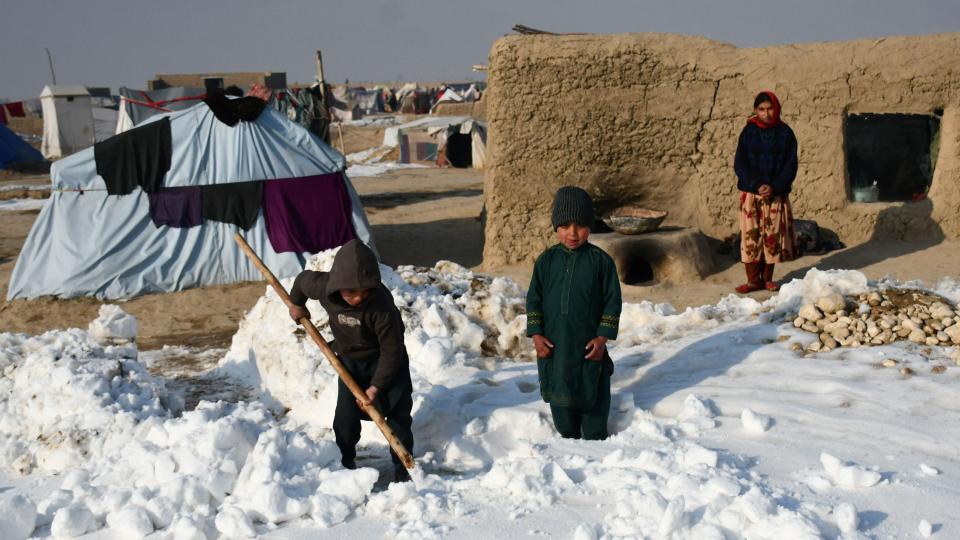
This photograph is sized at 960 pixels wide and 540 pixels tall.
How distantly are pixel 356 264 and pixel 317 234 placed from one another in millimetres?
5930

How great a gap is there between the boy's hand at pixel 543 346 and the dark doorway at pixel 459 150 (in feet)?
56.5

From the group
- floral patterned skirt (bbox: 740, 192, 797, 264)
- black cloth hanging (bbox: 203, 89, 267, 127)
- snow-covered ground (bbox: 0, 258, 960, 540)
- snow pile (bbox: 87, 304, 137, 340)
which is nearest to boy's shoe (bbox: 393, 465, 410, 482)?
snow-covered ground (bbox: 0, 258, 960, 540)

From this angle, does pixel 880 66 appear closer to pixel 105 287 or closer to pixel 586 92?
pixel 586 92

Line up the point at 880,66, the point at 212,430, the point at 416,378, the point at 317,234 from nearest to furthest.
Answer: the point at 212,430
the point at 416,378
the point at 880,66
the point at 317,234

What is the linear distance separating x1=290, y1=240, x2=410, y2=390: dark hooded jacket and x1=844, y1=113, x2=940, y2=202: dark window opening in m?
8.34

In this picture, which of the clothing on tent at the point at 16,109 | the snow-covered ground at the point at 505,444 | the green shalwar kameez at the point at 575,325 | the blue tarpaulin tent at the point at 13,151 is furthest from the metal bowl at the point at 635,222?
the clothing on tent at the point at 16,109

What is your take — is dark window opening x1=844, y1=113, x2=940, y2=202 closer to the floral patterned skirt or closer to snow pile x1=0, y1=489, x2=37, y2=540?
the floral patterned skirt

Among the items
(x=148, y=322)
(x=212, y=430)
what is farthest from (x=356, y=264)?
(x=148, y=322)

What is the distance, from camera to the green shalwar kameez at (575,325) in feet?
10.9

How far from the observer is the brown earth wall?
7.44m

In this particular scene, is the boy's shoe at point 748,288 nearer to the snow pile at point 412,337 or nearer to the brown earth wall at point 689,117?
the brown earth wall at point 689,117

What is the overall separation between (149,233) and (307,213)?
5.03 feet

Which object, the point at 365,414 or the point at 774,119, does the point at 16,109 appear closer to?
the point at 774,119

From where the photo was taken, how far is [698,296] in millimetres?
6922
